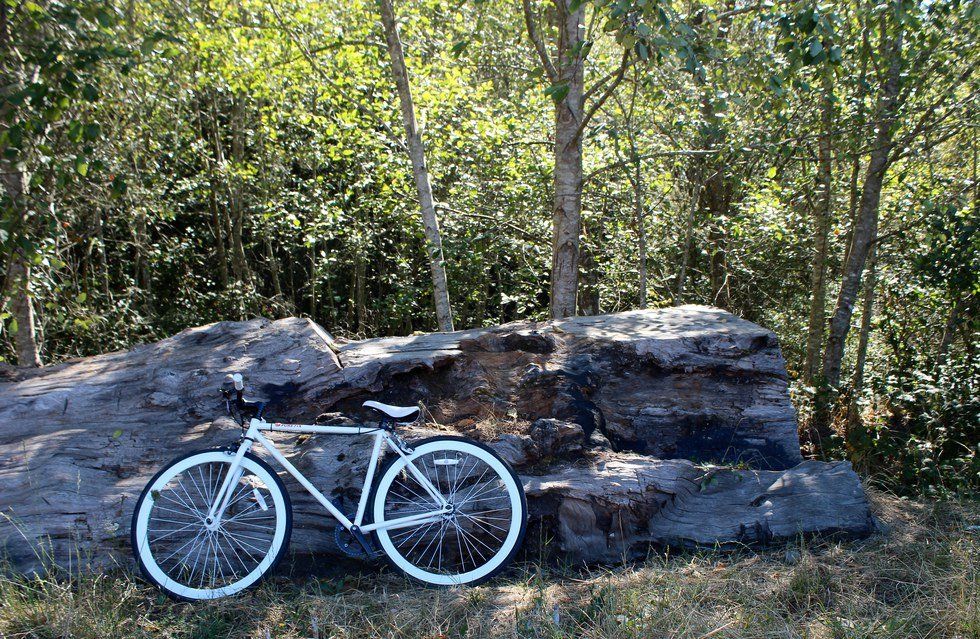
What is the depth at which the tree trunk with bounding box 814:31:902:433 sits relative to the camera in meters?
6.46

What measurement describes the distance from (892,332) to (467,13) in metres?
6.11

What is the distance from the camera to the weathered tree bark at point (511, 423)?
4086mm

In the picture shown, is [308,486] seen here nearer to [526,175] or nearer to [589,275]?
[526,175]

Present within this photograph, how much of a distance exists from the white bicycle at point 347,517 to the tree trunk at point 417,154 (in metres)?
3.17

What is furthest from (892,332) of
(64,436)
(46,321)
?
(46,321)

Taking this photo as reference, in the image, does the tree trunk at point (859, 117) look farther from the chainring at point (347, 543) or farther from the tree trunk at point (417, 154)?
the chainring at point (347, 543)

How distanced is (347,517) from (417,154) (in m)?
4.06

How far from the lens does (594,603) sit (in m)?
3.51

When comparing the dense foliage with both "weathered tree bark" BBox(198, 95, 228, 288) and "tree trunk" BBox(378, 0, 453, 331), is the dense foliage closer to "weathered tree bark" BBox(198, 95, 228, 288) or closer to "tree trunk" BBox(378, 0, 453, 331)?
"weathered tree bark" BBox(198, 95, 228, 288)

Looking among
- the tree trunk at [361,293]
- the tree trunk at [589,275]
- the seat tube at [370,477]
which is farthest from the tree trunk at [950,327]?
the tree trunk at [361,293]

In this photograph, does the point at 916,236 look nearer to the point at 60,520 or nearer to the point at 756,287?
the point at 756,287

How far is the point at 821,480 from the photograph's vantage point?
438 cm

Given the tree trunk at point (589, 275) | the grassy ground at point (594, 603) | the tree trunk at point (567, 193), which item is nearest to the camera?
the grassy ground at point (594, 603)

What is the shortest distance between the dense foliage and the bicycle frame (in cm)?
210
